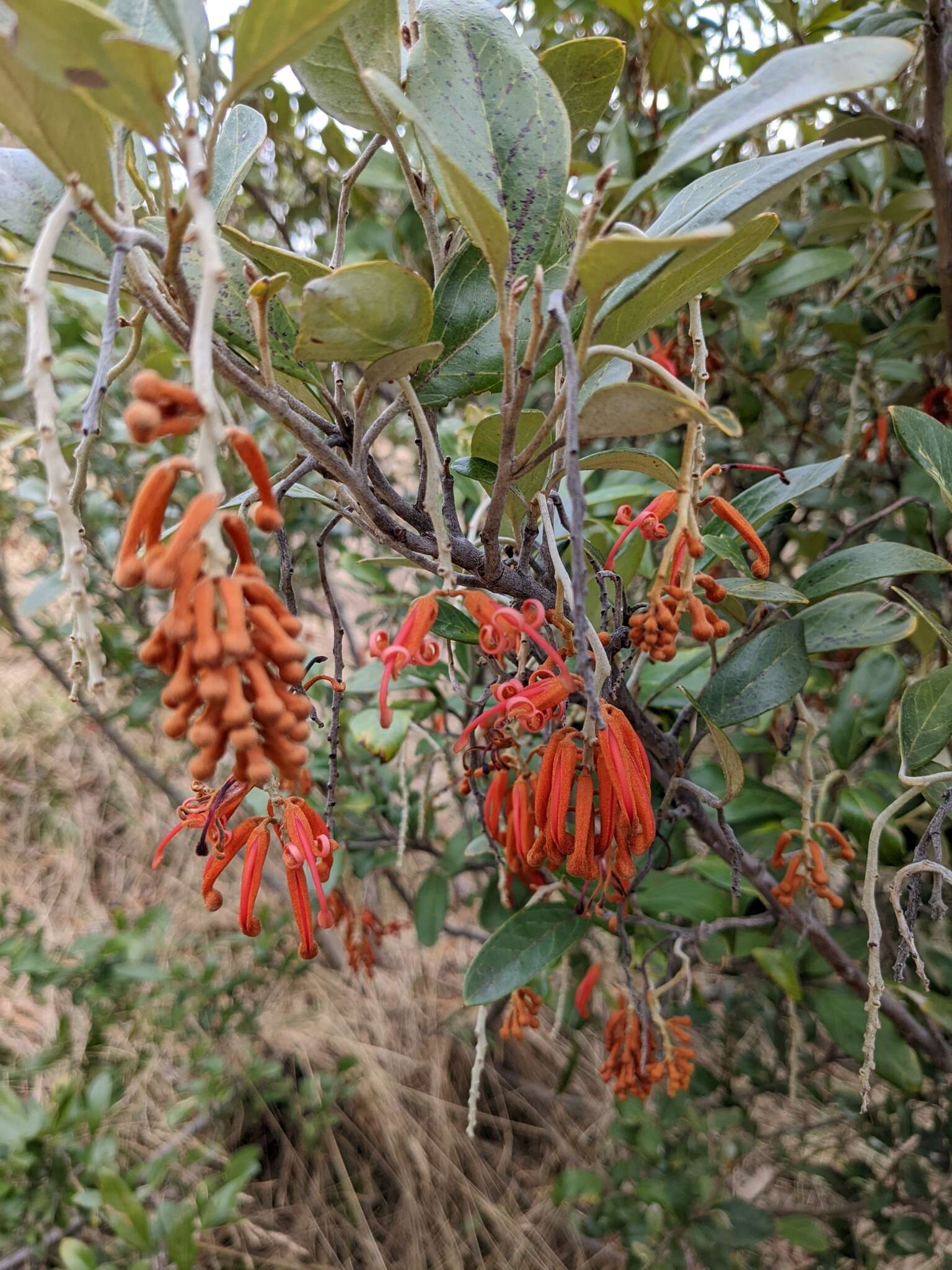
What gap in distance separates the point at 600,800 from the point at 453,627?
0.21m

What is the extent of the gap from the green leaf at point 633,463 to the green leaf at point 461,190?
11 cm

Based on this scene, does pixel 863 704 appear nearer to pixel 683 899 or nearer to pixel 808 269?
pixel 683 899

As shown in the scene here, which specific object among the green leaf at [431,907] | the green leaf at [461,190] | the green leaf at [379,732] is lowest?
the green leaf at [431,907]

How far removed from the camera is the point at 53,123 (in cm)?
32

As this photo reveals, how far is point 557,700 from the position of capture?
44 cm

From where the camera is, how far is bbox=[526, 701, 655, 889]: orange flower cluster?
43 cm

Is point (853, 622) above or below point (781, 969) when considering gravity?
above

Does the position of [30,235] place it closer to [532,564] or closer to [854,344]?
[532,564]

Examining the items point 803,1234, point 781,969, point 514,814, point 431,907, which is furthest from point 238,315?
point 803,1234

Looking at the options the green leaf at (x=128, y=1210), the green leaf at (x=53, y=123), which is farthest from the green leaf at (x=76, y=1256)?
the green leaf at (x=53, y=123)

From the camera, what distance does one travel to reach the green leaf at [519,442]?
49 cm

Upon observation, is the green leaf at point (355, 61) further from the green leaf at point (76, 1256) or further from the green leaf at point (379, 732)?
the green leaf at point (76, 1256)

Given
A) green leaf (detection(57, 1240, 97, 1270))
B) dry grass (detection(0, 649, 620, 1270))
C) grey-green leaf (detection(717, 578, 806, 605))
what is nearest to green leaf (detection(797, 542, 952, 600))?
grey-green leaf (detection(717, 578, 806, 605))

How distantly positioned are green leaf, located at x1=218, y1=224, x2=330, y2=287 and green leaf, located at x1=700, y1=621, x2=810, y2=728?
1.37 feet
